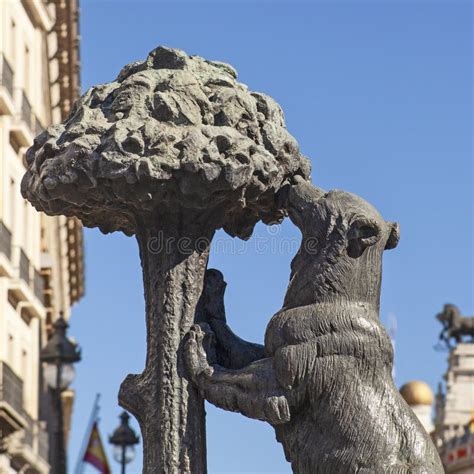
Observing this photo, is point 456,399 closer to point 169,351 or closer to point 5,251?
point 5,251

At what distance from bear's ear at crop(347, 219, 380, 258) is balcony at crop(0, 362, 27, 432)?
25314mm

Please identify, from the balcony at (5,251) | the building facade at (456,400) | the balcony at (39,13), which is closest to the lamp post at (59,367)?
the balcony at (5,251)

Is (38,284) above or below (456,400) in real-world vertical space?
below

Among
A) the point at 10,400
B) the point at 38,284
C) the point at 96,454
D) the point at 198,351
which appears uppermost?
the point at 38,284

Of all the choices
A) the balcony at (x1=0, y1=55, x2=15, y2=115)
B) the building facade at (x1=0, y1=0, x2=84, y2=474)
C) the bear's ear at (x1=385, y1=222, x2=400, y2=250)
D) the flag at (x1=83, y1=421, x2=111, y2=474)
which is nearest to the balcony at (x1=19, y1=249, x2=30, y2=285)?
the building facade at (x1=0, y1=0, x2=84, y2=474)

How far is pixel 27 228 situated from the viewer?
1535 inches

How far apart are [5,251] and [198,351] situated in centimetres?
2679

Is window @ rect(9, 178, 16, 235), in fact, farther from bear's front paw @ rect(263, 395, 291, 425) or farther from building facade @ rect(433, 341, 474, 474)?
building facade @ rect(433, 341, 474, 474)

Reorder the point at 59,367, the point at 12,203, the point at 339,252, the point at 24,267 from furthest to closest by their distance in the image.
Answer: the point at 24,267, the point at 12,203, the point at 59,367, the point at 339,252

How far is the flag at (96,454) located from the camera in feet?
96.9

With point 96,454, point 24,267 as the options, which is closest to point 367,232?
point 96,454

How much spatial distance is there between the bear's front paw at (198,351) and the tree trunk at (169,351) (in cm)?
6

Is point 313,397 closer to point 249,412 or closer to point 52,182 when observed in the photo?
point 249,412

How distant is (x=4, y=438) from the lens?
1368 inches
